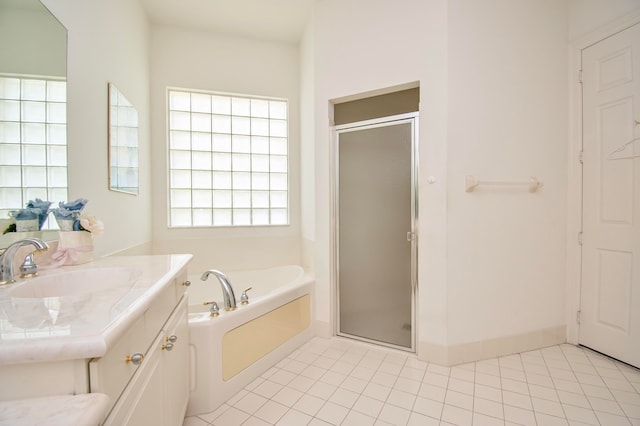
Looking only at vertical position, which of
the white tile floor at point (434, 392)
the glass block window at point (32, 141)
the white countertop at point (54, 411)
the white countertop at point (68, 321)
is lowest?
the white tile floor at point (434, 392)

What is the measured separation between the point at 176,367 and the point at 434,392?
1457 millimetres

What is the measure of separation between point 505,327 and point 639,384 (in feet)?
2.38

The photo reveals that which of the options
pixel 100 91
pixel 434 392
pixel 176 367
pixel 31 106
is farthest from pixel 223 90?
pixel 434 392

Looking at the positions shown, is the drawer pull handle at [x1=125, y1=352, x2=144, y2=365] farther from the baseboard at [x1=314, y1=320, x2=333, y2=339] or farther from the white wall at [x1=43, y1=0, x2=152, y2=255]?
the baseboard at [x1=314, y1=320, x2=333, y2=339]

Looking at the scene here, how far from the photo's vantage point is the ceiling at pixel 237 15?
2588 millimetres

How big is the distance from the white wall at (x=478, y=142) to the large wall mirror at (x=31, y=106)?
1.78m

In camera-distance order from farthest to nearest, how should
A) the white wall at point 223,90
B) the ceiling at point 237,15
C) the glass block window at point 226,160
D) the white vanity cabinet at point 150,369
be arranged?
the glass block window at point 226,160, the white wall at point 223,90, the ceiling at point 237,15, the white vanity cabinet at point 150,369

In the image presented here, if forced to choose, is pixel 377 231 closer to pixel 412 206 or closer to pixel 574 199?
pixel 412 206

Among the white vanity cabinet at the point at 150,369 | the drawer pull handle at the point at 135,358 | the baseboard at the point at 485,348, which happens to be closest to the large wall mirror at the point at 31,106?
the white vanity cabinet at the point at 150,369

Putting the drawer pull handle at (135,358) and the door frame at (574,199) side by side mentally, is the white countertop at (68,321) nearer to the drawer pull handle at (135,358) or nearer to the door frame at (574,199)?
the drawer pull handle at (135,358)

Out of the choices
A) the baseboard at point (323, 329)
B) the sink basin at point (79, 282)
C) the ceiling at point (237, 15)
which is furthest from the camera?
the ceiling at point (237, 15)

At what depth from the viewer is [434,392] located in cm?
175

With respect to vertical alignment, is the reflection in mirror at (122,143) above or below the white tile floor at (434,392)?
above

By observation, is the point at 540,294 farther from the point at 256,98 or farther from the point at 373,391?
the point at 256,98
